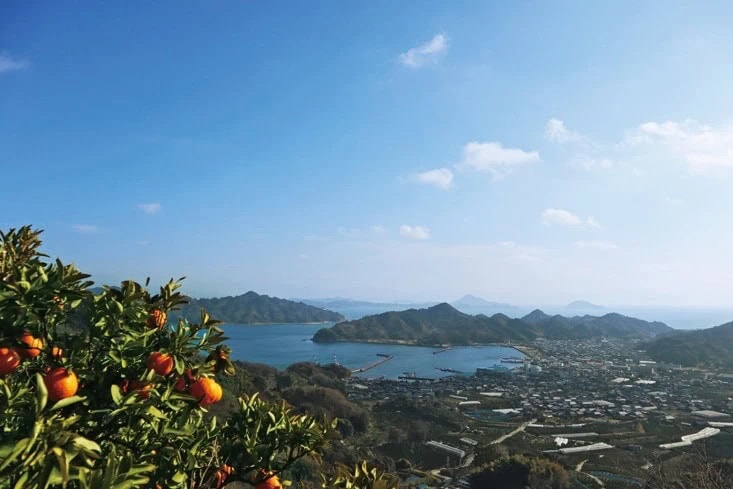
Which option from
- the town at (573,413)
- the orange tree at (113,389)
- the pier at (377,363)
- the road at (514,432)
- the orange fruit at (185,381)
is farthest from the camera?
the pier at (377,363)

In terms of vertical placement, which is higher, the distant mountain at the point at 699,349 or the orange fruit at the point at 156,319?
the orange fruit at the point at 156,319

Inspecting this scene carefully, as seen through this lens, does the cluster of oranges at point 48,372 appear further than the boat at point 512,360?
No

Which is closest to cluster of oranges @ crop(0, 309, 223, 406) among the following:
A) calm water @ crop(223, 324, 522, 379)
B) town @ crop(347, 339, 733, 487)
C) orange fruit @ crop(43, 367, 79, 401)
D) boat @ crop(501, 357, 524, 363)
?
orange fruit @ crop(43, 367, 79, 401)

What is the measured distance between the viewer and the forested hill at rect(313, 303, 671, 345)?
126 metres

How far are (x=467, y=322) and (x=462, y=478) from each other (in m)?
123

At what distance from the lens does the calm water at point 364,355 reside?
262 feet

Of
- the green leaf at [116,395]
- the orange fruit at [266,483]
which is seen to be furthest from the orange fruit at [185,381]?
the orange fruit at [266,483]

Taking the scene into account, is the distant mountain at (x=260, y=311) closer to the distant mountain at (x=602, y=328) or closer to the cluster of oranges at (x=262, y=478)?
the distant mountain at (x=602, y=328)

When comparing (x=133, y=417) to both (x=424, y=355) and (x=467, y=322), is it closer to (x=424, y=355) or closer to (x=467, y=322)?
(x=424, y=355)

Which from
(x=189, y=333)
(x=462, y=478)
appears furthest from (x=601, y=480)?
(x=189, y=333)

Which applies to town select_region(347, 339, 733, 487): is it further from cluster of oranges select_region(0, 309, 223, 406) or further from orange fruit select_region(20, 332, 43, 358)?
orange fruit select_region(20, 332, 43, 358)

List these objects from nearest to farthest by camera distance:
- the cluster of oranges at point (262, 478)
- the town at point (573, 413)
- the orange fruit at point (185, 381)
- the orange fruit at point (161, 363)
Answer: the orange fruit at point (161, 363) < the orange fruit at point (185, 381) < the cluster of oranges at point (262, 478) < the town at point (573, 413)

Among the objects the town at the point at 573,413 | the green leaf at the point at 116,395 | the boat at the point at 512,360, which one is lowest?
the boat at the point at 512,360

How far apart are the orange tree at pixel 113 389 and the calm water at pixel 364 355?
233 ft
